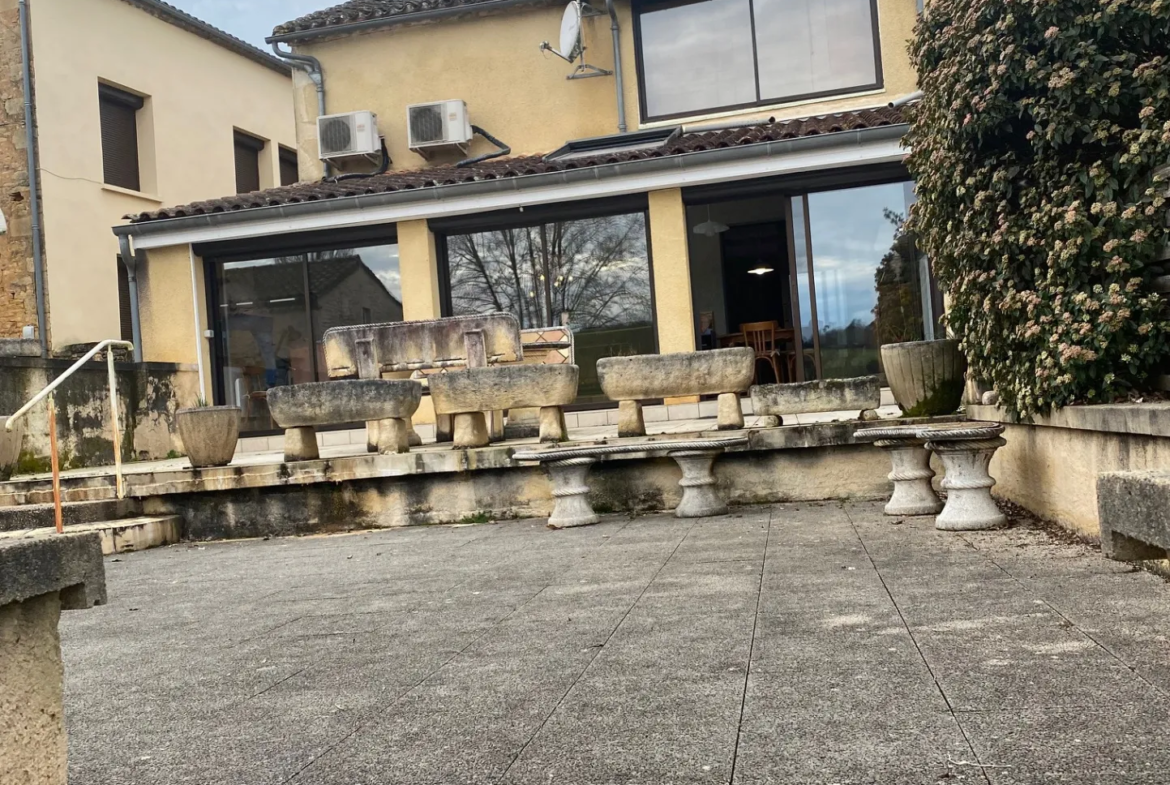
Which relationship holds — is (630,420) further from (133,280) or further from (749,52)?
(133,280)

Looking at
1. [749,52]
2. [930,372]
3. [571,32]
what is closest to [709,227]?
[749,52]

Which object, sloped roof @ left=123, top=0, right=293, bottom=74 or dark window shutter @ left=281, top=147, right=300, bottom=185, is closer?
sloped roof @ left=123, top=0, right=293, bottom=74

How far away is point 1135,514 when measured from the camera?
6.02ft

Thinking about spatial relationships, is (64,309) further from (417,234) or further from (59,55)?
(417,234)

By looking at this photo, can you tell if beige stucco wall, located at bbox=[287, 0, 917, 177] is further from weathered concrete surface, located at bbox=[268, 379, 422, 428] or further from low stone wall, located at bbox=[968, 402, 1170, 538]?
low stone wall, located at bbox=[968, 402, 1170, 538]

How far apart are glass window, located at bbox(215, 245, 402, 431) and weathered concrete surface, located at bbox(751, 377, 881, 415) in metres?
6.33

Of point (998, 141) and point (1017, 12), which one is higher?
point (1017, 12)

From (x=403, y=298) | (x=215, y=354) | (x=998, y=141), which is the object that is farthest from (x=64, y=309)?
(x=998, y=141)

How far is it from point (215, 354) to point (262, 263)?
134cm

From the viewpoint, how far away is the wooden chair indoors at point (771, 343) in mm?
12852

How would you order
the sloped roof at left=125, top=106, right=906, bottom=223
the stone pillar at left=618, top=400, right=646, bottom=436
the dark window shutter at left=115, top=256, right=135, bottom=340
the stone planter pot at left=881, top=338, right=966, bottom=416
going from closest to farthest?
the stone planter pot at left=881, top=338, right=966, bottom=416 < the stone pillar at left=618, top=400, right=646, bottom=436 < the sloped roof at left=125, top=106, right=906, bottom=223 < the dark window shutter at left=115, top=256, right=135, bottom=340

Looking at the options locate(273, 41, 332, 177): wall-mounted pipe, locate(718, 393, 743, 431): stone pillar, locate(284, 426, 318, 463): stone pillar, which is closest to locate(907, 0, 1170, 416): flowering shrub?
locate(718, 393, 743, 431): stone pillar

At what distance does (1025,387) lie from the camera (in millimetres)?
5598

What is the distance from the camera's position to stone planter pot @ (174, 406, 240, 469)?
26.9ft
